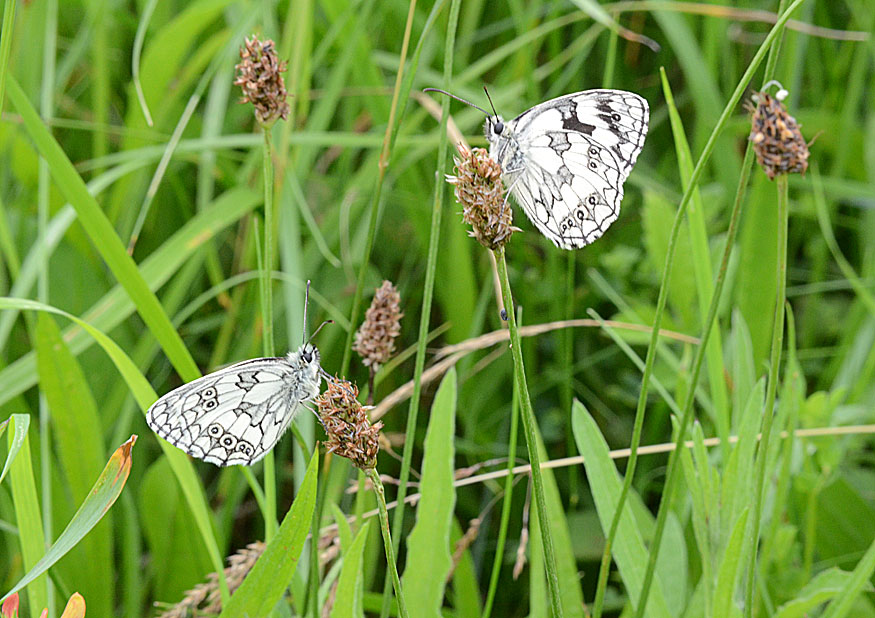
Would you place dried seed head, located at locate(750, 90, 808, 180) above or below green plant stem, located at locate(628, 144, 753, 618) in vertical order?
above

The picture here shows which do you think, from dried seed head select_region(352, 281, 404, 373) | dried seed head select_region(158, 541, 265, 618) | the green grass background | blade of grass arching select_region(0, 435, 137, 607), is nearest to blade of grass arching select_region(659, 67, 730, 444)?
the green grass background

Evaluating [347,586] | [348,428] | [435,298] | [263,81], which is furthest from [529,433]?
[435,298]

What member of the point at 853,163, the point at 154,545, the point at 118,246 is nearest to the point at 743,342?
the point at 118,246

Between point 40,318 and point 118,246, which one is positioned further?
point 40,318

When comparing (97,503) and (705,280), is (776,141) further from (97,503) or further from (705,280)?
(97,503)

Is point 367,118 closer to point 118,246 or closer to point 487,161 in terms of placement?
point 118,246

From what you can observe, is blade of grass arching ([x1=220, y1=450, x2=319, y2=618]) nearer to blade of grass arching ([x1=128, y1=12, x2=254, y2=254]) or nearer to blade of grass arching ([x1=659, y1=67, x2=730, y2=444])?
blade of grass arching ([x1=659, y1=67, x2=730, y2=444])

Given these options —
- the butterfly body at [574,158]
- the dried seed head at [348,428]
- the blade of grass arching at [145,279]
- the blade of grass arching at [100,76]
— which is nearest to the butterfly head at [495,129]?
the butterfly body at [574,158]
